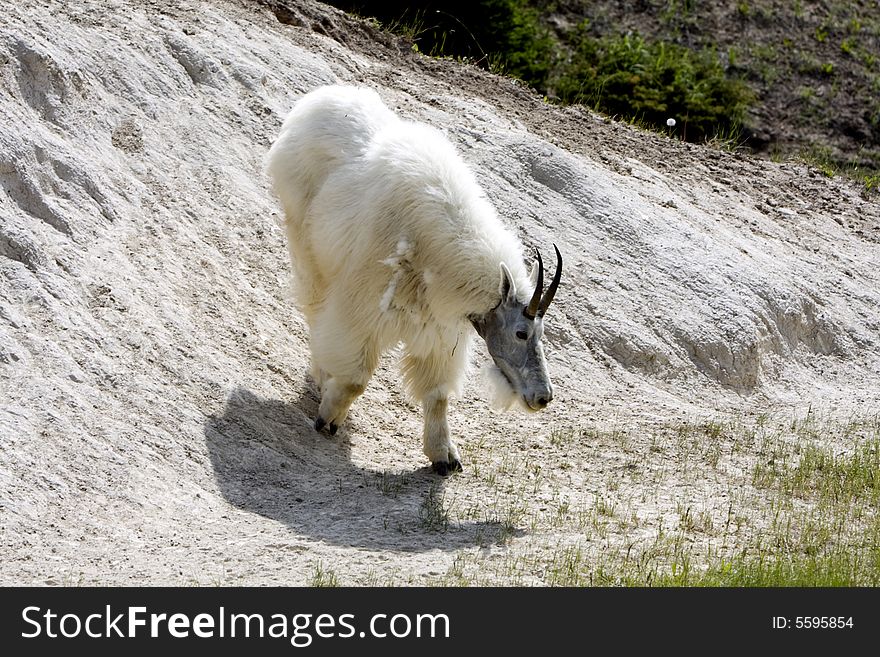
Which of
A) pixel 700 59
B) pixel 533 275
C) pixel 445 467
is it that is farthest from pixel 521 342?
pixel 700 59

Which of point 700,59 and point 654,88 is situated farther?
point 700,59

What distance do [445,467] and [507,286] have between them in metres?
1.56

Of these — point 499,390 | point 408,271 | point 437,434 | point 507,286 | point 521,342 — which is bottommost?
point 437,434

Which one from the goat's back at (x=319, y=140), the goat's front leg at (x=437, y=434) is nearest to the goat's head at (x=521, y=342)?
the goat's front leg at (x=437, y=434)

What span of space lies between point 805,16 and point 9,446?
18533mm

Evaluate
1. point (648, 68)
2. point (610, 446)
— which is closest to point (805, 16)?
point (648, 68)

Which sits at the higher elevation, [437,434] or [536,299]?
[536,299]

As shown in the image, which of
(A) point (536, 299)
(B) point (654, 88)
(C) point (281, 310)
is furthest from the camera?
(B) point (654, 88)

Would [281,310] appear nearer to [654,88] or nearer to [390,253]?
[390,253]

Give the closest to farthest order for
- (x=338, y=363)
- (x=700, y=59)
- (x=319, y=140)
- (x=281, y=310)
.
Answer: (x=338, y=363), (x=319, y=140), (x=281, y=310), (x=700, y=59)

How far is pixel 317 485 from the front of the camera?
26.7ft

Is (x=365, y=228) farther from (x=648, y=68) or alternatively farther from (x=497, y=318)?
(x=648, y=68)

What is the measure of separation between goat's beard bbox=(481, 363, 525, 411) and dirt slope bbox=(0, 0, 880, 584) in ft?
2.25

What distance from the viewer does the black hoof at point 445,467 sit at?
28.6ft
